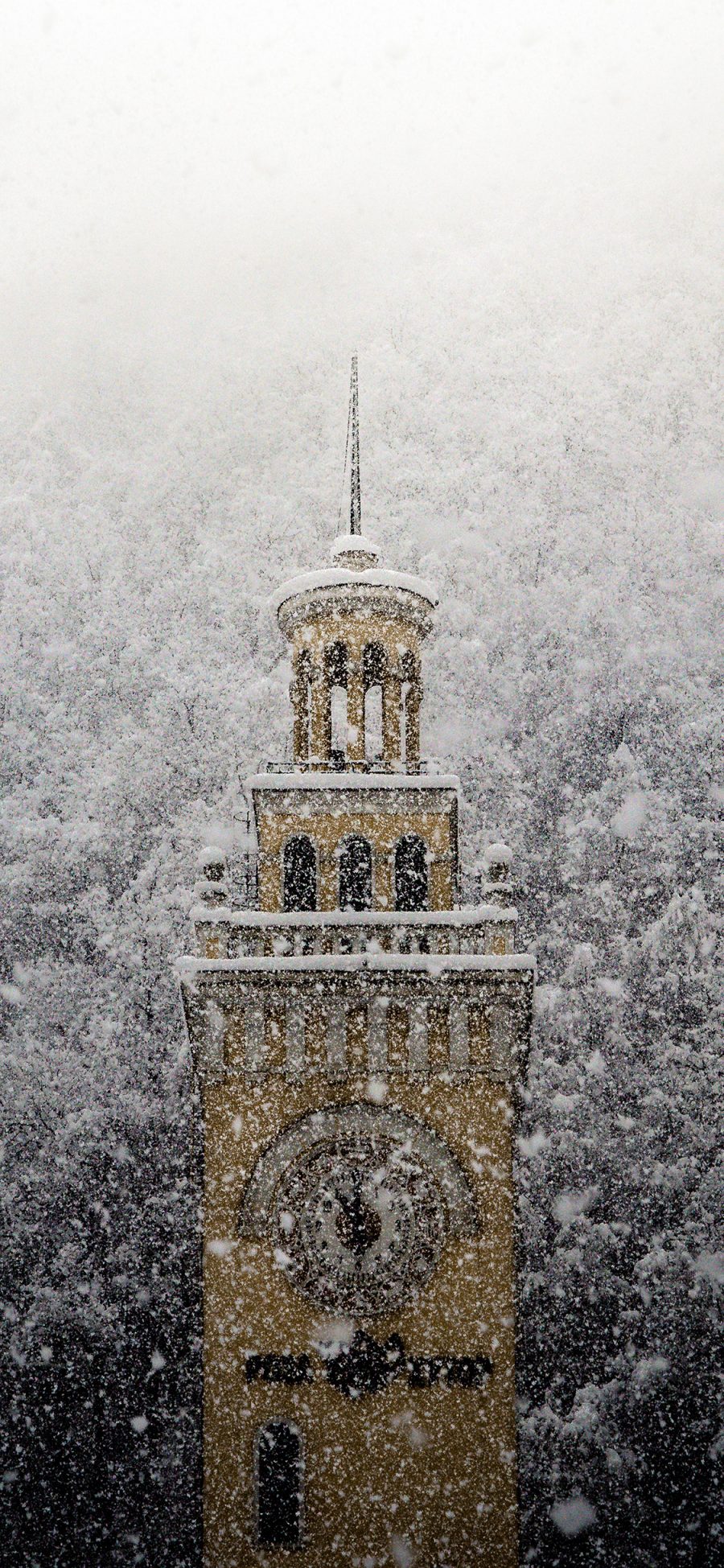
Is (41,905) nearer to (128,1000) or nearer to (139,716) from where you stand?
(128,1000)

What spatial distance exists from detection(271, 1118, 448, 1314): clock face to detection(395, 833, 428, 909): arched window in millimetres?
2724

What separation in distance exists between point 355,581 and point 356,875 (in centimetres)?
389

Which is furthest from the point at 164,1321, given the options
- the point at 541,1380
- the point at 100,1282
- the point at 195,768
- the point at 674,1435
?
the point at 195,768

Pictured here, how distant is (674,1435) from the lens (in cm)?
2745

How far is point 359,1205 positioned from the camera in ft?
53.0

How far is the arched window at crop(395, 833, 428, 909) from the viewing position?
1777 centimetres

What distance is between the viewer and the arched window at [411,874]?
17.8m

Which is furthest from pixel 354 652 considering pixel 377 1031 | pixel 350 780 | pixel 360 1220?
pixel 360 1220

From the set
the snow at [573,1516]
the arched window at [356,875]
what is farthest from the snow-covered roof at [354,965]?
the snow at [573,1516]

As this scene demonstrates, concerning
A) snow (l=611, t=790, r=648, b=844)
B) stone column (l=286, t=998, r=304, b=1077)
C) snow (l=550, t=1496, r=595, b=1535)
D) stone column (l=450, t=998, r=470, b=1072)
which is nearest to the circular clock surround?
stone column (l=286, t=998, r=304, b=1077)

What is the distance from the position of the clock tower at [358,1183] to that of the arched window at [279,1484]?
2 centimetres

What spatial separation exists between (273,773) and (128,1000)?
52.7 ft

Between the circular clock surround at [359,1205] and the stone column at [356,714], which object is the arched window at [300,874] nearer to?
the stone column at [356,714]

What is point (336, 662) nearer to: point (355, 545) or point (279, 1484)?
point (355, 545)
